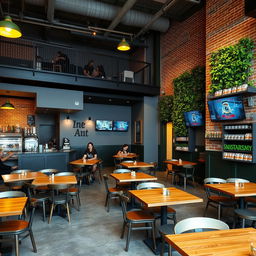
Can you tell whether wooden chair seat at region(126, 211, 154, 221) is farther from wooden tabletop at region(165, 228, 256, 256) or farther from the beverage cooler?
the beverage cooler

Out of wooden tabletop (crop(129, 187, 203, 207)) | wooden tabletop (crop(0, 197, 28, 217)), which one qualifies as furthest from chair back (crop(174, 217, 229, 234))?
wooden tabletop (crop(0, 197, 28, 217))

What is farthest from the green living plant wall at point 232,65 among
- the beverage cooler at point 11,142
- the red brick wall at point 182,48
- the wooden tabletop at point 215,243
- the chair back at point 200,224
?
the beverage cooler at point 11,142

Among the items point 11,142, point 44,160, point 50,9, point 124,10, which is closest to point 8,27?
point 50,9

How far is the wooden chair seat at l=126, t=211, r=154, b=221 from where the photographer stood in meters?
2.96

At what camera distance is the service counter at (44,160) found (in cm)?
700

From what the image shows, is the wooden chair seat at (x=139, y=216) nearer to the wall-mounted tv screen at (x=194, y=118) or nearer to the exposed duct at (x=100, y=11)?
the wall-mounted tv screen at (x=194, y=118)

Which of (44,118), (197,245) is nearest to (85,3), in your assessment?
(44,118)

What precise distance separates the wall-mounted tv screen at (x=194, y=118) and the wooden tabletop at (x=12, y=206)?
5.79 m

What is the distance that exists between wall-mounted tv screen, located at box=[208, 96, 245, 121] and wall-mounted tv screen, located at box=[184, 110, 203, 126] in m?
1.25

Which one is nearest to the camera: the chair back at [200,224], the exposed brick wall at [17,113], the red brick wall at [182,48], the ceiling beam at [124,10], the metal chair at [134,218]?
the chair back at [200,224]

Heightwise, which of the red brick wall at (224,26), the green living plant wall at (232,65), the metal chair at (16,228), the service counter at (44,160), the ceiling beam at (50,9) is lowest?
the metal chair at (16,228)

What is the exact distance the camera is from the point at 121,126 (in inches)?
439

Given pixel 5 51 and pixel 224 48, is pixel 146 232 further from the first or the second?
pixel 5 51

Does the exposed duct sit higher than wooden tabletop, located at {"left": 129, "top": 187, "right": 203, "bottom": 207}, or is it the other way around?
the exposed duct
